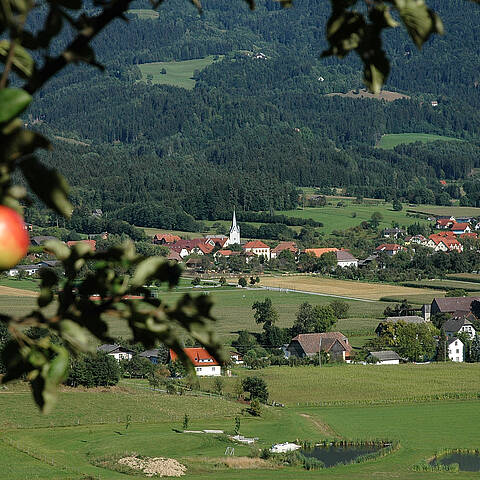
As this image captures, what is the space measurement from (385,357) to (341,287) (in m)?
25.4

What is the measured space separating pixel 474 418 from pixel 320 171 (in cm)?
12024

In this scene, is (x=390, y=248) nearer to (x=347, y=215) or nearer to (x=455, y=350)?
(x=347, y=215)

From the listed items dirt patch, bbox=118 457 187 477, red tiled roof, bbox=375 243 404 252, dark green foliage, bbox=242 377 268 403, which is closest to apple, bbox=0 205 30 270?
dirt patch, bbox=118 457 187 477

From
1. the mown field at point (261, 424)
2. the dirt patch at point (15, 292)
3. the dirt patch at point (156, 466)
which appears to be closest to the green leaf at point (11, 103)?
the mown field at point (261, 424)

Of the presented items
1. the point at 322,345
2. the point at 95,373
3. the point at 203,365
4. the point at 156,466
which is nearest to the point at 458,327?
the point at 322,345

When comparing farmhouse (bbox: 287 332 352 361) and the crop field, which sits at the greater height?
farmhouse (bbox: 287 332 352 361)

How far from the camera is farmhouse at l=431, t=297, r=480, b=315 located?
65.0m

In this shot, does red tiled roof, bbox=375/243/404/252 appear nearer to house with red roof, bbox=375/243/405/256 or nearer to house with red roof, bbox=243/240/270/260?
house with red roof, bbox=375/243/405/256

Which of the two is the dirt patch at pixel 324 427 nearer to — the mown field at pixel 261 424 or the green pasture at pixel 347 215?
the mown field at pixel 261 424

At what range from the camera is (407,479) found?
29.7 meters

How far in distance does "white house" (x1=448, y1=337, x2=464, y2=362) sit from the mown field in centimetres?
392

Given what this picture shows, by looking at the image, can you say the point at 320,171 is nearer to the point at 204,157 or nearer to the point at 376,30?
the point at 204,157

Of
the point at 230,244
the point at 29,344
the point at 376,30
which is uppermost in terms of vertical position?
the point at 376,30

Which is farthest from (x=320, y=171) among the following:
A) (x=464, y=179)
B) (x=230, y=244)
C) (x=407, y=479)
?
(x=407, y=479)
